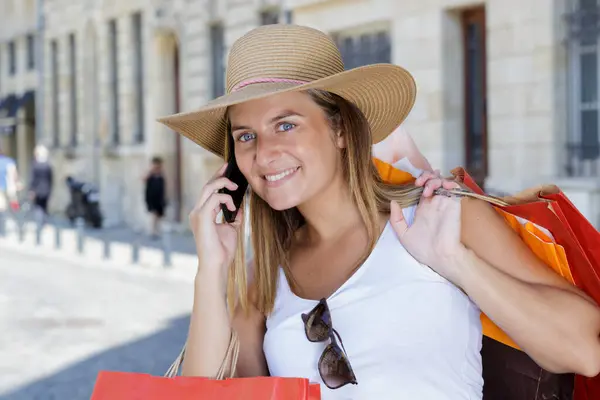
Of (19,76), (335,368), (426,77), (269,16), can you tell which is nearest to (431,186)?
(335,368)

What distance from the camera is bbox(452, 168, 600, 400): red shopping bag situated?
81.7 inches

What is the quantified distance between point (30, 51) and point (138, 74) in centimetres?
994

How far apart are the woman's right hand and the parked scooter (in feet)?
62.9

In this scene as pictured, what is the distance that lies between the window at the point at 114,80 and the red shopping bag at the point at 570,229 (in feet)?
70.0

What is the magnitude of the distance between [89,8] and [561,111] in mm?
16161

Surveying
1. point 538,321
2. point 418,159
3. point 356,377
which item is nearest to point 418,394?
point 356,377

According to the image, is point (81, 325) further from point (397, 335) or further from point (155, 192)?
point (155, 192)

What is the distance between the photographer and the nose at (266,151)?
2.34 meters

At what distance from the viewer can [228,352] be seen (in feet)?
7.70

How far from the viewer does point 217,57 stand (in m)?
18.8

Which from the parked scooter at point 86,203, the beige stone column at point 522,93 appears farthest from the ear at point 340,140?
the parked scooter at point 86,203

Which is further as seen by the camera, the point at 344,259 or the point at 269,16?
the point at 269,16

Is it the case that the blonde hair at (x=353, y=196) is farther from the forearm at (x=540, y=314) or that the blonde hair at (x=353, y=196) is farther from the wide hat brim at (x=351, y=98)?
the forearm at (x=540, y=314)

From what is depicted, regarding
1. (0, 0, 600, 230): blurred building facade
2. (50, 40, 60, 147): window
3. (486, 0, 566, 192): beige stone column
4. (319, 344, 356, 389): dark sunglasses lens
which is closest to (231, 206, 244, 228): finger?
(319, 344, 356, 389): dark sunglasses lens
